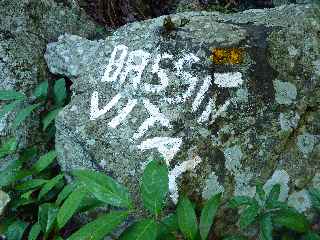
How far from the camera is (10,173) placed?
2.70 m

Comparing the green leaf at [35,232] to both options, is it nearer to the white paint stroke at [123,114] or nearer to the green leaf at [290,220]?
the white paint stroke at [123,114]

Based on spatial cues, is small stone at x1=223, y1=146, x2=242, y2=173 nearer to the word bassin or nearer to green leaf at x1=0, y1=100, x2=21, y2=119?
the word bassin

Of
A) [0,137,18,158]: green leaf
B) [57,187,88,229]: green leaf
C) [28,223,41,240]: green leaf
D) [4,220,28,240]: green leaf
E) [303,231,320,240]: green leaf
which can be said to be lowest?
[4,220,28,240]: green leaf

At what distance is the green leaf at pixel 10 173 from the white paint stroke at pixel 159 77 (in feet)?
2.93

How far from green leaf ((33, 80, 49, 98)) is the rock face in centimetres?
32

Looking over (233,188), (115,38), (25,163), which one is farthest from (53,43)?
(233,188)

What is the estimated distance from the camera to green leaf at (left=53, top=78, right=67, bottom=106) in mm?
3049

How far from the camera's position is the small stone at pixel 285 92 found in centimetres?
264

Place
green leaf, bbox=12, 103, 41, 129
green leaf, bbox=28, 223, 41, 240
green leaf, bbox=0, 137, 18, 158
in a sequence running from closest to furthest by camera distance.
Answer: green leaf, bbox=28, 223, 41, 240, green leaf, bbox=0, 137, 18, 158, green leaf, bbox=12, 103, 41, 129

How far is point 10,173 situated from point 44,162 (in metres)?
0.20

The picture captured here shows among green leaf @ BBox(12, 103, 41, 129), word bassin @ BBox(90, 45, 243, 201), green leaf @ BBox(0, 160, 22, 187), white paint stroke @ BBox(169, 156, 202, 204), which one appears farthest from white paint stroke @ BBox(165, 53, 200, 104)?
green leaf @ BBox(0, 160, 22, 187)

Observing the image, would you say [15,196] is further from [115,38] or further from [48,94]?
[115,38]

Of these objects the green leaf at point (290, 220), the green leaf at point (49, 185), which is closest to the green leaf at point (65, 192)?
the green leaf at point (49, 185)

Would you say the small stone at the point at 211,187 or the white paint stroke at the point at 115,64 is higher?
the white paint stroke at the point at 115,64
